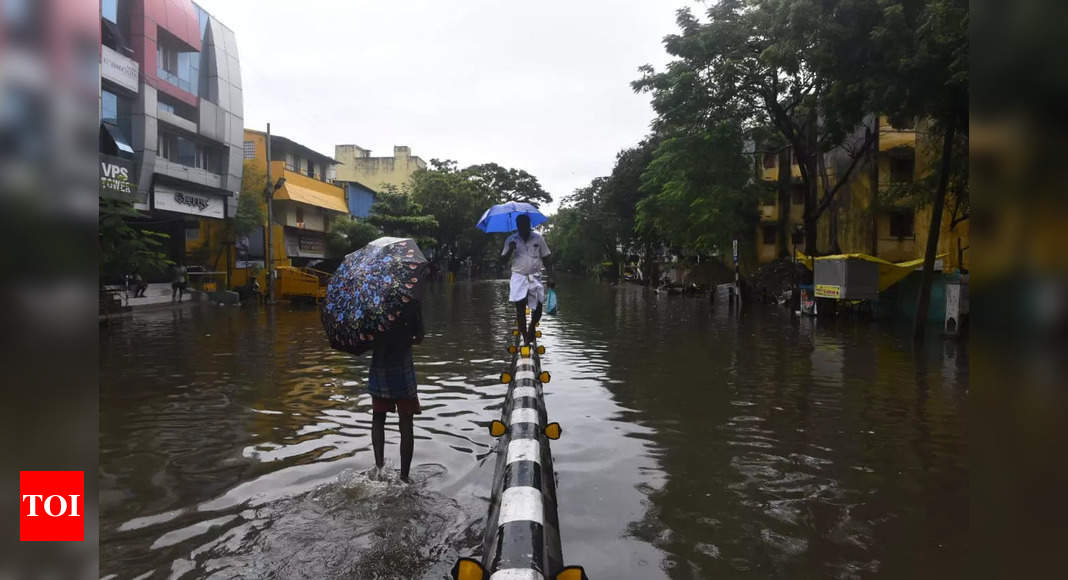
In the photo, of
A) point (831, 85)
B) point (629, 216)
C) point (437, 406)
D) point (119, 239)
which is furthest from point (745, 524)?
point (629, 216)

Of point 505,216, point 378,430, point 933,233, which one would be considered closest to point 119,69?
point 505,216

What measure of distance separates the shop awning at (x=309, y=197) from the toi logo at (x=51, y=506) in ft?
121

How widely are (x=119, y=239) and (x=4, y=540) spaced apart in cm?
1664

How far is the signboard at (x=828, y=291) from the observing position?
1858cm

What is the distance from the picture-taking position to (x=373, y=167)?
65875 mm

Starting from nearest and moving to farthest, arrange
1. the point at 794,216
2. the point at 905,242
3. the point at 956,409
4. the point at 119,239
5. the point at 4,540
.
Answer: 1. the point at 4,540
2. the point at 956,409
3. the point at 119,239
4. the point at 905,242
5. the point at 794,216

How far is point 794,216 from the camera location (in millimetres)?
35938

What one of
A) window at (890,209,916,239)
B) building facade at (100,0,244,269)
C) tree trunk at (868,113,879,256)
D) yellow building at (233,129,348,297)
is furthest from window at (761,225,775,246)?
building facade at (100,0,244,269)

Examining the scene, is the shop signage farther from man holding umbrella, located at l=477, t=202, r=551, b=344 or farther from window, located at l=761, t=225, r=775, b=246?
man holding umbrella, located at l=477, t=202, r=551, b=344

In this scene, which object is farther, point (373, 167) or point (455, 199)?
point (373, 167)

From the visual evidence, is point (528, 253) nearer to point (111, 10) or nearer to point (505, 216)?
point (505, 216)

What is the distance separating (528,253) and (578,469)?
3383mm

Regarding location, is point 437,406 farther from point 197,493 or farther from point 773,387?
point 773,387

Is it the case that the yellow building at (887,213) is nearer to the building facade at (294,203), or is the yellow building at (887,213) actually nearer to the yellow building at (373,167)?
the building facade at (294,203)
